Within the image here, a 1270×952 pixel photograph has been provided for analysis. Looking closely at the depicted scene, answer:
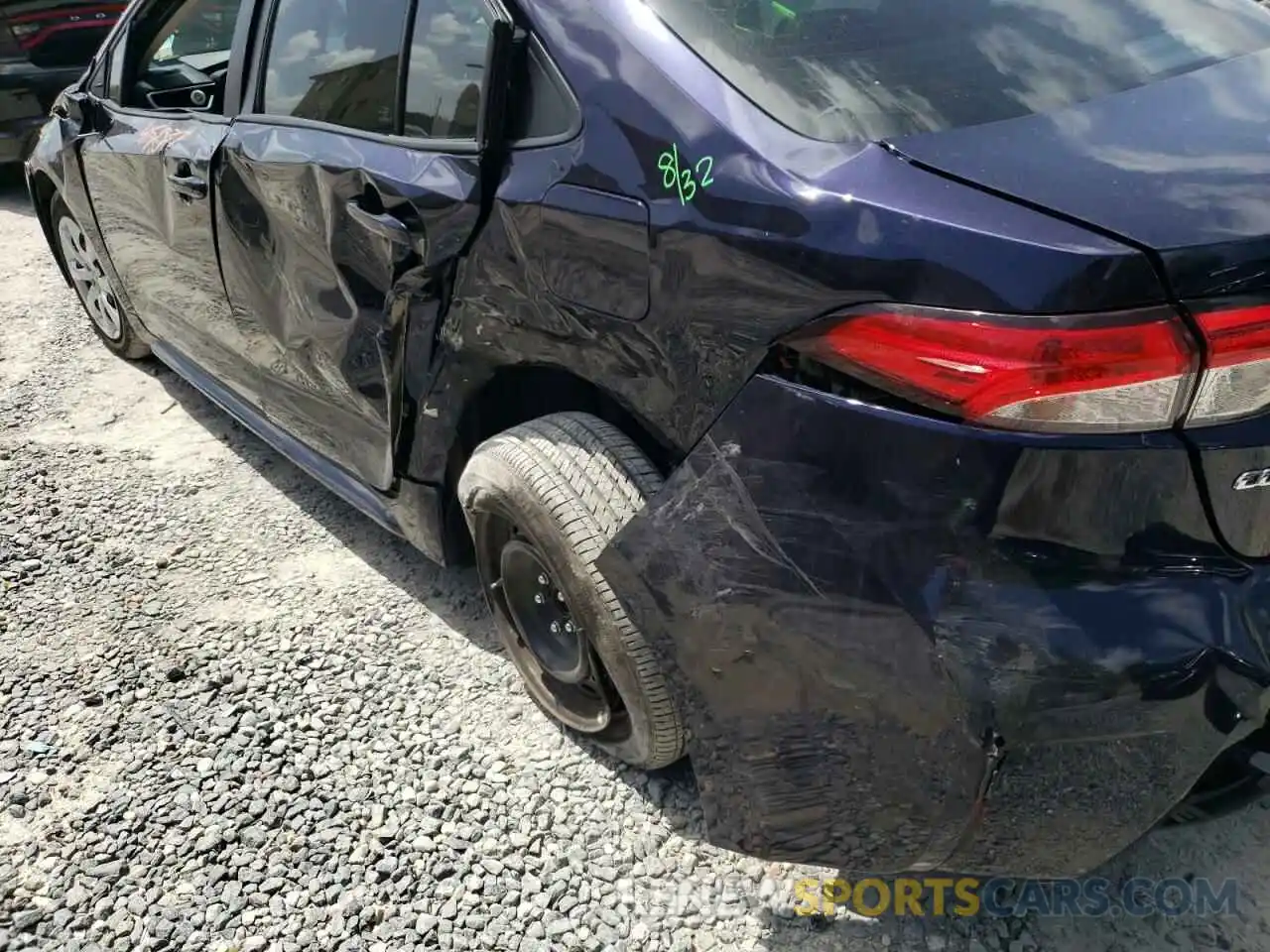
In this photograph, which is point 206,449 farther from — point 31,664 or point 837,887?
point 837,887

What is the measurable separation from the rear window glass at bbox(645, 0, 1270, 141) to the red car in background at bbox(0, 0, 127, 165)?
6.56m

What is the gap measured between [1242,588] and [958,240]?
0.61 m

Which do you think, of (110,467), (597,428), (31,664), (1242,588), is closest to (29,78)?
(110,467)

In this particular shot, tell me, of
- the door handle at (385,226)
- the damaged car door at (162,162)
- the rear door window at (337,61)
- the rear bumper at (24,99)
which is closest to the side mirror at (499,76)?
the door handle at (385,226)

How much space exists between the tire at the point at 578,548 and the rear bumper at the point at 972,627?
0.35 m

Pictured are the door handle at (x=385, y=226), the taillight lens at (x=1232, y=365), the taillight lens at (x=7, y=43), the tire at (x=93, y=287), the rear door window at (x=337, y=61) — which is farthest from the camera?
the taillight lens at (x=7, y=43)

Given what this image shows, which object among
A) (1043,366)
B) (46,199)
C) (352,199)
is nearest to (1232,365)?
(1043,366)

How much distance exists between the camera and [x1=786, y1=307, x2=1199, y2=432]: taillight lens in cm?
122

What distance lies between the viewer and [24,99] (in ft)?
21.8

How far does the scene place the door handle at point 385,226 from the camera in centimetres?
214

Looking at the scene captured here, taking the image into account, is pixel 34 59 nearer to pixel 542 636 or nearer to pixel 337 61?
pixel 337 61

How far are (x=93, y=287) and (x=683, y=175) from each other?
377cm

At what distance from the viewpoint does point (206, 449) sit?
12.3 feet

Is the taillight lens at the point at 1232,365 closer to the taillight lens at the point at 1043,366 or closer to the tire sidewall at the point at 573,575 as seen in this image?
the taillight lens at the point at 1043,366
